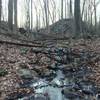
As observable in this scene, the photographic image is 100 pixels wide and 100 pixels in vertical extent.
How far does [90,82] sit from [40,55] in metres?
4.17

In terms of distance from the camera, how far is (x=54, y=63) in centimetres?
1259

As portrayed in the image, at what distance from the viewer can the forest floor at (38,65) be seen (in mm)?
9047

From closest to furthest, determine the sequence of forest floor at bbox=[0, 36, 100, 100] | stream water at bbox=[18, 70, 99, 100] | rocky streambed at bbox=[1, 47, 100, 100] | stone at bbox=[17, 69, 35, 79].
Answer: stream water at bbox=[18, 70, 99, 100], rocky streambed at bbox=[1, 47, 100, 100], forest floor at bbox=[0, 36, 100, 100], stone at bbox=[17, 69, 35, 79]

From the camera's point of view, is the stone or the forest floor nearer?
the forest floor

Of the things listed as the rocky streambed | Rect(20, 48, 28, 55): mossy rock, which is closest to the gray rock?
the rocky streambed

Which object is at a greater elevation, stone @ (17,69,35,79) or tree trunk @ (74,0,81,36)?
tree trunk @ (74,0,81,36)

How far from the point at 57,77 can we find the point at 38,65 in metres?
1.53

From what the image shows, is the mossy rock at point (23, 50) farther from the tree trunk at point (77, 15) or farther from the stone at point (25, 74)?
the tree trunk at point (77, 15)

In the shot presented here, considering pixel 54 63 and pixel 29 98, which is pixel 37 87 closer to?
pixel 29 98

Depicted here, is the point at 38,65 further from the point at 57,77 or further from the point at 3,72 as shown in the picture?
the point at 3,72

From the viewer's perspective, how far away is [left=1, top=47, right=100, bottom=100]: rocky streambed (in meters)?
8.48

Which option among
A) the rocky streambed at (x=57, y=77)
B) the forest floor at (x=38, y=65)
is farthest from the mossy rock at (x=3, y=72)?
the rocky streambed at (x=57, y=77)

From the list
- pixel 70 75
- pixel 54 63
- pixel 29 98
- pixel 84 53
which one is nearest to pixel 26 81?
pixel 29 98

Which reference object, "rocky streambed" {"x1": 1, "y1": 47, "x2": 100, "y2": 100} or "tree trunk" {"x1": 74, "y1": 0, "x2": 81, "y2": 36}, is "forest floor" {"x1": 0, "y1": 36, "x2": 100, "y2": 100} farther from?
"tree trunk" {"x1": 74, "y1": 0, "x2": 81, "y2": 36}
